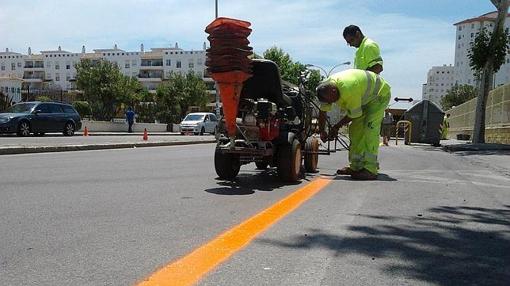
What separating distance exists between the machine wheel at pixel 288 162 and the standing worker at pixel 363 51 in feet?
6.60

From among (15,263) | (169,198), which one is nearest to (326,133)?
(169,198)

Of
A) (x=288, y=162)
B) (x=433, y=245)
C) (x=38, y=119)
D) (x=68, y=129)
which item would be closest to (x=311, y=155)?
(x=288, y=162)

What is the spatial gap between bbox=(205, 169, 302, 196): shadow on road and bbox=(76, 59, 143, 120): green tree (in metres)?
40.1

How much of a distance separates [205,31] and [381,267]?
4474 millimetres

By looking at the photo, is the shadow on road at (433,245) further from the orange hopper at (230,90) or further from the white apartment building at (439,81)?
the white apartment building at (439,81)

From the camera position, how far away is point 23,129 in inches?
902

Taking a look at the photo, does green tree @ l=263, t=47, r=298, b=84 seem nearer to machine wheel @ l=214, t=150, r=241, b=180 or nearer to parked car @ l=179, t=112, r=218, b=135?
parked car @ l=179, t=112, r=218, b=135

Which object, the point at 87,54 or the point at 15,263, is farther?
the point at 87,54

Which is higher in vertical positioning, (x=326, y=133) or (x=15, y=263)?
(x=326, y=133)

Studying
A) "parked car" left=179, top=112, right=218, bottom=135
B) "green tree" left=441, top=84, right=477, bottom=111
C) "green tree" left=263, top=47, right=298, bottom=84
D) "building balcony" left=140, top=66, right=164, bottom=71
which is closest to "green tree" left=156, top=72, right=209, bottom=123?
"green tree" left=263, top=47, right=298, bottom=84

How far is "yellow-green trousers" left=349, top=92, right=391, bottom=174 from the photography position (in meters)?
8.50

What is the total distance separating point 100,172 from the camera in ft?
29.9

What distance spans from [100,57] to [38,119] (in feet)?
350

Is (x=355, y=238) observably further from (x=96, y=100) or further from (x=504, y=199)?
(x=96, y=100)
